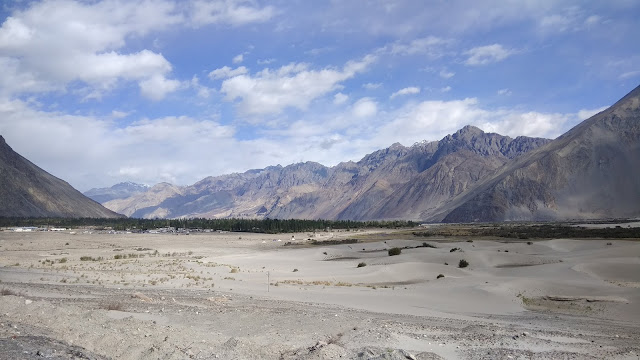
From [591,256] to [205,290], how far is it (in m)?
36.8

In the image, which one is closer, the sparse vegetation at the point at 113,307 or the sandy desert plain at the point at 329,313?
the sandy desert plain at the point at 329,313

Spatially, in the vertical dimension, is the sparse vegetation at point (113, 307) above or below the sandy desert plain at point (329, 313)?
above

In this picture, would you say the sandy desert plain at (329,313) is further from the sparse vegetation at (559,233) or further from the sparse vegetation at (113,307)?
the sparse vegetation at (559,233)

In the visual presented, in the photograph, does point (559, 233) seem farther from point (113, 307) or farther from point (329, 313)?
point (113, 307)

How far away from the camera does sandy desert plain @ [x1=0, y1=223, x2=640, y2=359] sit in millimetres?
11188

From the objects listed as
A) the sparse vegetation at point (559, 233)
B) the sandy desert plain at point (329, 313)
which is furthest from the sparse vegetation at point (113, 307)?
the sparse vegetation at point (559, 233)

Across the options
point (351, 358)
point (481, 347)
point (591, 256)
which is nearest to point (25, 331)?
point (351, 358)

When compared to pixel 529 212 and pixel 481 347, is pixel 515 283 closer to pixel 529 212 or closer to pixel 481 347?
pixel 481 347

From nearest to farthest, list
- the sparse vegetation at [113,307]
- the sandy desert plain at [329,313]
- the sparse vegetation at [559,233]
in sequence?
1. the sandy desert plain at [329,313]
2. the sparse vegetation at [113,307]
3. the sparse vegetation at [559,233]

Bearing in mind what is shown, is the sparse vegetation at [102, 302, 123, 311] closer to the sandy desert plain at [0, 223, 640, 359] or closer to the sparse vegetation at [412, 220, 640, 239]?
the sandy desert plain at [0, 223, 640, 359]

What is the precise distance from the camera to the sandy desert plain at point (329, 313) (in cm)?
1119

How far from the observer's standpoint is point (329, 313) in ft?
58.3

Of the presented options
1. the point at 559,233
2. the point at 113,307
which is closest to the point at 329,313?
the point at 113,307

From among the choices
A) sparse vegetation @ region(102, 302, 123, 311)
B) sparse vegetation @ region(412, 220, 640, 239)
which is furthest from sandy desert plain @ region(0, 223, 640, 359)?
sparse vegetation @ region(412, 220, 640, 239)
